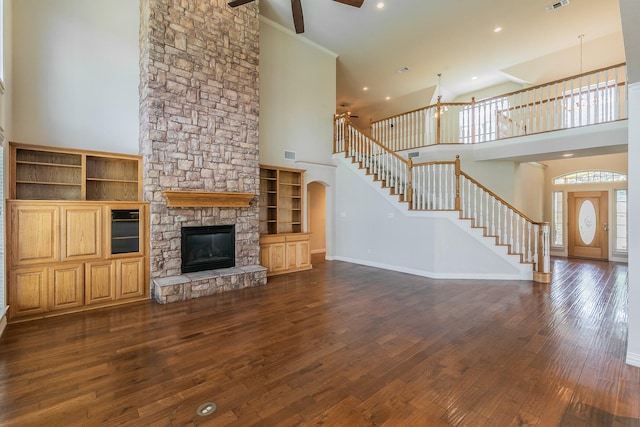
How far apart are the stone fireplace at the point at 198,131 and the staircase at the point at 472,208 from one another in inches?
133

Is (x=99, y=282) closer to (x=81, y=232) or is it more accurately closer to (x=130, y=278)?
(x=130, y=278)

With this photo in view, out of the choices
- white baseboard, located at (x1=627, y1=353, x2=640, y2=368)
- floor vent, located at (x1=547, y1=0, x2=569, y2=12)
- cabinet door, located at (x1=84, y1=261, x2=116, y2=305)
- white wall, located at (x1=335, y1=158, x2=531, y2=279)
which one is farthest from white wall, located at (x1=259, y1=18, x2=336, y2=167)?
white baseboard, located at (x1=627, y1=353, x2=640, y2=368)

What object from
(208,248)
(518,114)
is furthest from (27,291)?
(518,114)

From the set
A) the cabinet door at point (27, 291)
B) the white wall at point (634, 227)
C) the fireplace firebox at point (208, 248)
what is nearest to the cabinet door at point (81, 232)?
the cabinet door at point (27, 291)

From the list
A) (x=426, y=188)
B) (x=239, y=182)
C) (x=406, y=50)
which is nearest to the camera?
(x=239, y=182)

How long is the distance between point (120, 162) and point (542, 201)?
11.5 m

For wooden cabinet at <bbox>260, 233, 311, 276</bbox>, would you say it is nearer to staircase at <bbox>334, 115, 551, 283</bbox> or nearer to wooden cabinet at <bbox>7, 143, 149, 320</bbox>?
wooden cabinet at <bbox>7, 143, 149, 320</bbox>

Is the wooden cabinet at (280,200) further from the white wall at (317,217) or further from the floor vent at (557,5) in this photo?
the floor vent at (557,5)

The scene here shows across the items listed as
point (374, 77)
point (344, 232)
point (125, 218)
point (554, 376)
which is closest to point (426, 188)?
point (344, 232)

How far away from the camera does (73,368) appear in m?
2.59

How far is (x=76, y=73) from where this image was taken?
4.47 meters

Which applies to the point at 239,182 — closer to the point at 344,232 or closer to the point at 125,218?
the point at 125,218

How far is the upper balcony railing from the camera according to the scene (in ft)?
18.9

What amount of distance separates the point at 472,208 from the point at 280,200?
14.1 feet
